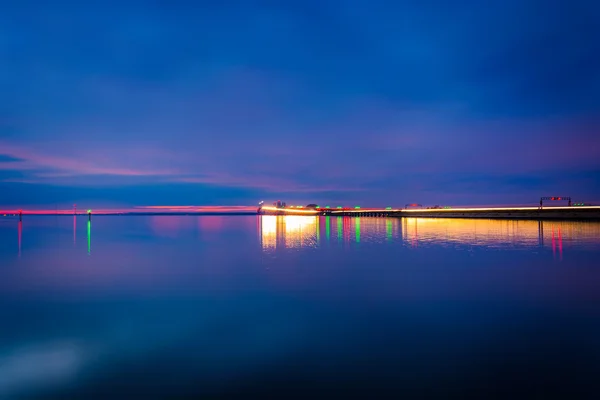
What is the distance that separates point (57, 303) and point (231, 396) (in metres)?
9.95

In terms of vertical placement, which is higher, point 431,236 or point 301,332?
point 301,332

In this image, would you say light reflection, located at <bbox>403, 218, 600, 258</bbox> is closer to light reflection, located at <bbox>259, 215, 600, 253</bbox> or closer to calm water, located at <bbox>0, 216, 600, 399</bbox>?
light reflection, located at <bbox>259, 215, 600, 253</bbox>

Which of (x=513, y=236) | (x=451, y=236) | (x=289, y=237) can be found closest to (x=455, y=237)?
(x=451, y=236)

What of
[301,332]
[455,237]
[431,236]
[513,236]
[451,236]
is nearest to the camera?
[301,332]

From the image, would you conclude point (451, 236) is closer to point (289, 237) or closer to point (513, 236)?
point (513, 236)

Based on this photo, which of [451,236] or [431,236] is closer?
[451,236]

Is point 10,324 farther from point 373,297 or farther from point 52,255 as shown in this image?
point 52,255

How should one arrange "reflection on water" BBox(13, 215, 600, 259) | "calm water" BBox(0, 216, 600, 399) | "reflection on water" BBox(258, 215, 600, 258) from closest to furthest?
"calm water" BBox(0, 216, 600, 399) < "reflection on water" BBox(13, 215, 600, 259) < "reflection on water" BBox(258, 215, 600, 258)

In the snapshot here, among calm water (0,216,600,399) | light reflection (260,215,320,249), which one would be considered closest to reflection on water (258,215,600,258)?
light reflection (260,215,320,249)

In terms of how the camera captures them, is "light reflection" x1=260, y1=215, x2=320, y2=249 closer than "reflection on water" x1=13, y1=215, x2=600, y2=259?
No

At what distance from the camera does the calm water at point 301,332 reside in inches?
264

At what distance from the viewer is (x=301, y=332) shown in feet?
32.0

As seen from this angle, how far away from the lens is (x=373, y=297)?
1349 centimetres

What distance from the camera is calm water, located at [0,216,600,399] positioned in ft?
22.0
